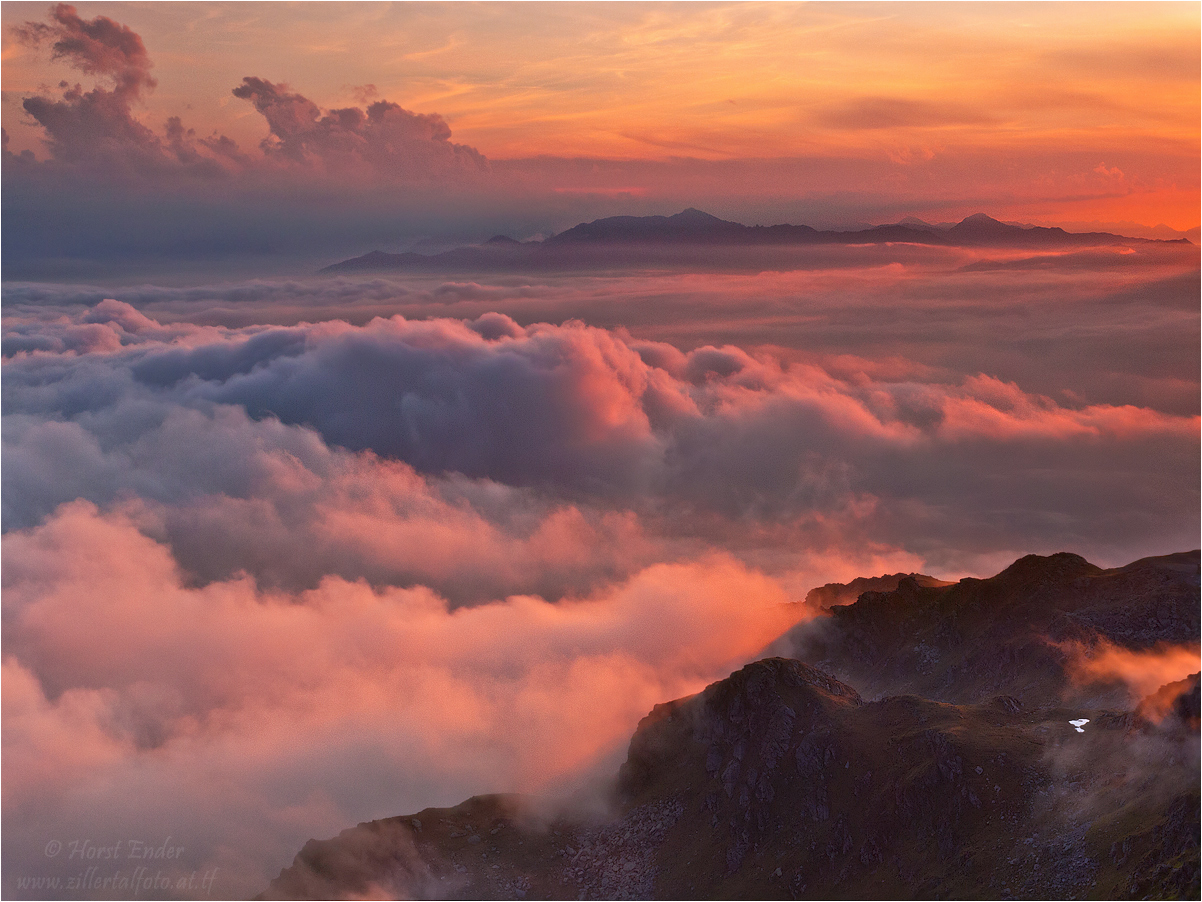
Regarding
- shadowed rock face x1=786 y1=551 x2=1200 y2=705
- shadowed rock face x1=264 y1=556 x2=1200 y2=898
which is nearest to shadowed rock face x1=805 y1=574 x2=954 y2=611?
shadowed rock face x1=786 y1=551 x2=1200 y2=705

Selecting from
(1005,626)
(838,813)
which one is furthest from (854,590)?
(838,813)

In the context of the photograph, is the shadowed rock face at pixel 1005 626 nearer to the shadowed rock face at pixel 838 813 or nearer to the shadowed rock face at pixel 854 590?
the shadowed rock face at pixel 838 813

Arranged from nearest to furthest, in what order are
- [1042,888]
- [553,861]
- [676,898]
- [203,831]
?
1. [1042,888]
2. [676,898]
3. [553,861]
4. [203,831]

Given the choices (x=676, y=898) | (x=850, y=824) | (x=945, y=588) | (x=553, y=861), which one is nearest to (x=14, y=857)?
(x=553, y=861)

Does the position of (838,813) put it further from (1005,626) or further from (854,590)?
(854,590)

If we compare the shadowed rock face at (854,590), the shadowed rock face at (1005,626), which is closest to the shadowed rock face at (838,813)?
the shadowed rock face at (1005,626)

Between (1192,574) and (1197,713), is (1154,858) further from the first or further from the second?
(1192,574)

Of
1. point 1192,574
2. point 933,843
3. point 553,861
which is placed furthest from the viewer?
point 1192,574

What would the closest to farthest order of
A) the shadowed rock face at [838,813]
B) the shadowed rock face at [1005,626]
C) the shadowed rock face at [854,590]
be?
1. the shadowed rock face at [838,813]
2. the shadowed rock face at [1005,626]
3. the shadowed rock face at [854,590]
